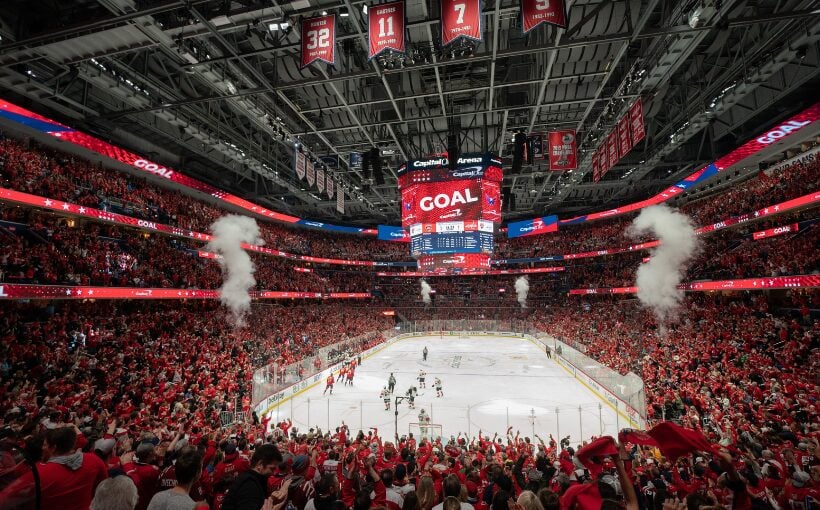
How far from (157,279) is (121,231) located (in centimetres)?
487

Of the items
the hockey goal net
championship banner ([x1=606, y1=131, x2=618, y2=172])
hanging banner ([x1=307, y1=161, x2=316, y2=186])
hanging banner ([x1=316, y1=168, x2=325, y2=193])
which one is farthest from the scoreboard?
the hockey goal net

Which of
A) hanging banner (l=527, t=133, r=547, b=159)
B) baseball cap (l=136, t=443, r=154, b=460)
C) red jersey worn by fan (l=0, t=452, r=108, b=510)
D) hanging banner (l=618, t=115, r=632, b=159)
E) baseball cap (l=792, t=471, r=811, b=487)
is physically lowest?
baseball cap (l=792, t=471, r=811, b=487)

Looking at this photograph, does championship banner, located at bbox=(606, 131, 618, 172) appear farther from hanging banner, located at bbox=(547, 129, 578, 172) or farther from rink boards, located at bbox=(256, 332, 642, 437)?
rink boards, located at bbox=(256, 332, 642, 437)

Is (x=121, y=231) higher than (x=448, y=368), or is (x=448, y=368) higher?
(x=121, y=231)

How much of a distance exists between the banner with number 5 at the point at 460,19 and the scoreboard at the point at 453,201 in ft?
33.7

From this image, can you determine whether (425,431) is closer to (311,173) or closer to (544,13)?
(544,13)

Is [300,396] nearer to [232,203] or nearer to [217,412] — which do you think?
[217,412]

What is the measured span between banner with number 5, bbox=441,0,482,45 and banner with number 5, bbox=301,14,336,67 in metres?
2.79

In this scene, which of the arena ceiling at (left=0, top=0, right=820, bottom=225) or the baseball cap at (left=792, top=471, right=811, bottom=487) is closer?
the baseball cap at (left=792, top=471, right=811, bottom=487)

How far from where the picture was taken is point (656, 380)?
17.1 metres

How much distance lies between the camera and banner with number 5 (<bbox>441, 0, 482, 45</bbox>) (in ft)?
28.0

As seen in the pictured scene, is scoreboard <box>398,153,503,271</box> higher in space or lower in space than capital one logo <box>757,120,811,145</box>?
lower

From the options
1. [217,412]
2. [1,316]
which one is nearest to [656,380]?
[217,412]

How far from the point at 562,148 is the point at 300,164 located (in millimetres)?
12110
